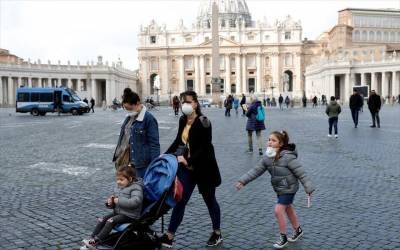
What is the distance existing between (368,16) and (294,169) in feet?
313

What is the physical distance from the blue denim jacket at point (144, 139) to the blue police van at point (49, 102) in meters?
34.5

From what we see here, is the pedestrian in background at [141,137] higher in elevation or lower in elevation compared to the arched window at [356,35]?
lower

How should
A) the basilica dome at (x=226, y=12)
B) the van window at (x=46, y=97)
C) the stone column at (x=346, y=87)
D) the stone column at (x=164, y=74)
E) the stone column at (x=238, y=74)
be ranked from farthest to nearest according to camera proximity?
the basilica dome at (x=226, y=12), the stone column at (x=164, y=74), the stone column at (x=238, y=74), the stone column at (x=346, y=87), the van window at (x=46, y=97)

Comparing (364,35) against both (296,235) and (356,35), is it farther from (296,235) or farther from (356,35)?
(296,235)

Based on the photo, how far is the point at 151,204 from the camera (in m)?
4.90

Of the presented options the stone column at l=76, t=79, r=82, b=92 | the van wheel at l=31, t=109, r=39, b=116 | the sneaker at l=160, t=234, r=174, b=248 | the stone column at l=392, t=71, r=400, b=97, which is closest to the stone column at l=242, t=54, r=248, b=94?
the stone column at l=76, t=79, r=82, b=92

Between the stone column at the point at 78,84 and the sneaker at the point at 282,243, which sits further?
the stone column at the point at 78,84

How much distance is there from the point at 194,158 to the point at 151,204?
2.08 ft

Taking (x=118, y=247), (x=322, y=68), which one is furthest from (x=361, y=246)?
(x=322, y=68)

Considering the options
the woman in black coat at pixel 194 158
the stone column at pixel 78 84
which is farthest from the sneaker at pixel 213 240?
the stone column at pixel 78 84

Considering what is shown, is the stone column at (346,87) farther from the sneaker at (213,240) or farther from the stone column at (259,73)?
the sneaker at (213,240)

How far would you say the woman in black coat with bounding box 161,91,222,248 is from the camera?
5.18m

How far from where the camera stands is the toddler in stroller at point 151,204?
15.9 ft

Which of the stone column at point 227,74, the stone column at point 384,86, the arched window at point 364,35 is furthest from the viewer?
the stone column at point 227,74
